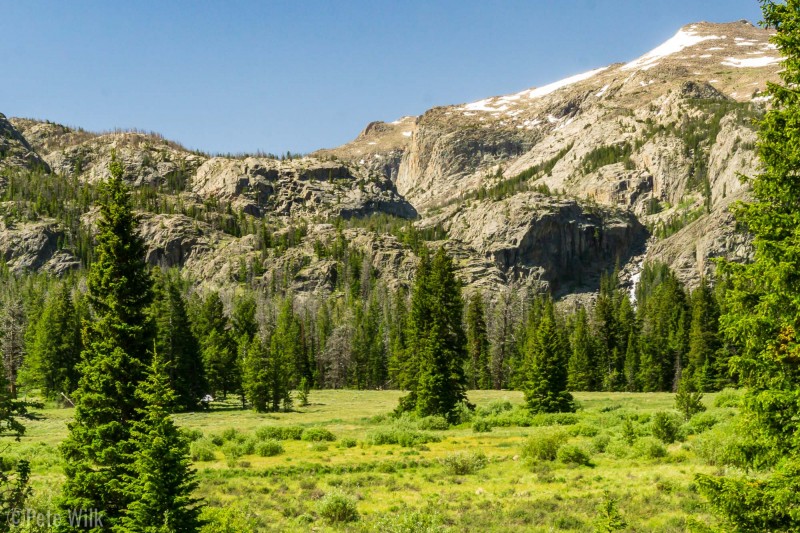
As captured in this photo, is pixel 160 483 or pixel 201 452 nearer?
pixel 160 483

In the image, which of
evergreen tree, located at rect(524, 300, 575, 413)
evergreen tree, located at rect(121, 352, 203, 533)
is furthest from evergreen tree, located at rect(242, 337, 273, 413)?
evergreen tree, located at rect(121, 352, 203, 533)

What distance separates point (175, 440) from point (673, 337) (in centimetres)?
8722

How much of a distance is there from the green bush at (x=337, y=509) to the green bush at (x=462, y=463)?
29.4ft

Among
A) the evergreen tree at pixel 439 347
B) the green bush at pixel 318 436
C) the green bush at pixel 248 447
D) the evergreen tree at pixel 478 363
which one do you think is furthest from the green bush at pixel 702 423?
the evergreen tree at pixel 478 363

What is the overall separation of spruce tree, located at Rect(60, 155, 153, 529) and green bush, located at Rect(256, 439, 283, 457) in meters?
18.9

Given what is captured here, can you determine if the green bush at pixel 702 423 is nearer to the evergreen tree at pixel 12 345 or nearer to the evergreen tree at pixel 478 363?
the evergreen tree at pixel 478 363

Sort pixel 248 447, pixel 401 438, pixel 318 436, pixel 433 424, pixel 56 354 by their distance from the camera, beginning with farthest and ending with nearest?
pixel 56 354 → pixel 433 424 → pixel 318 436 → pixel 401 438 → pixel 248 447

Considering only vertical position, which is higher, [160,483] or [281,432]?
[160,483]

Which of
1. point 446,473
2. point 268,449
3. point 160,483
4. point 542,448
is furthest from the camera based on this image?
point 268,449

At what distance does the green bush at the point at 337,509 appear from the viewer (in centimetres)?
2178

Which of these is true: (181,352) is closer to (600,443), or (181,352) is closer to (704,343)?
(600,443)

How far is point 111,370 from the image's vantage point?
17844 millimetres

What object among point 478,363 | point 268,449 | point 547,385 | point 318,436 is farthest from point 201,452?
point 478,363

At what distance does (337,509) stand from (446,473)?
9451mm
